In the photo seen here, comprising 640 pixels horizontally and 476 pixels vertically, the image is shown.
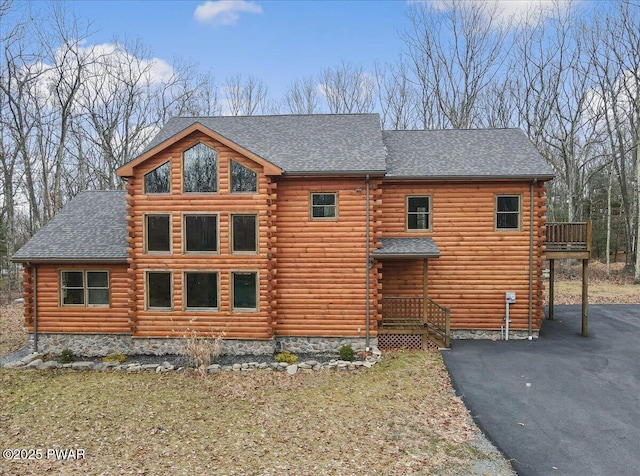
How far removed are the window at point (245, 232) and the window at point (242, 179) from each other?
91 centimetres

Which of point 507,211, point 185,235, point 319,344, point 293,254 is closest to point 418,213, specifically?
point 507,211

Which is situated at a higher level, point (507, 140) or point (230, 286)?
point (507, 140)

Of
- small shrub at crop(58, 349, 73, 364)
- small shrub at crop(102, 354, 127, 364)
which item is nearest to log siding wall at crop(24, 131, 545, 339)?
small shrub at crop(102, 354, 127, 364)

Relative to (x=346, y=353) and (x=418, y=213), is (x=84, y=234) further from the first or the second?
(x=418, y=213)

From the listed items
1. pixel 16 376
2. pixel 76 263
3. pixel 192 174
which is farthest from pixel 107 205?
pixel 16 376

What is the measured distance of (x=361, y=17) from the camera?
23.9 m

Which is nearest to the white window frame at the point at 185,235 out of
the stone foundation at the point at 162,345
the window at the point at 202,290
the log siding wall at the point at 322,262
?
the window at the point at 202,290

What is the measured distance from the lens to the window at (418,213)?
1357 cm

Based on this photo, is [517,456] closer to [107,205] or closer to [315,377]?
[315,377]

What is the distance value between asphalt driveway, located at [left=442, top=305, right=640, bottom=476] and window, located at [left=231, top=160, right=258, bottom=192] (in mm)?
8220

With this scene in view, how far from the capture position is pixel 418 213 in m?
13.6

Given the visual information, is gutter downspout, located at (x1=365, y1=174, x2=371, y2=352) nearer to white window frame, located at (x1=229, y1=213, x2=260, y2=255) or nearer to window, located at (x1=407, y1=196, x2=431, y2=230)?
window, located at (x1=407, y1=196, x2=431, y2=230)

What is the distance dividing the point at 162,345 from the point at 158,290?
1.86m

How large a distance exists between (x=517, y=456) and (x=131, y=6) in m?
25.2
